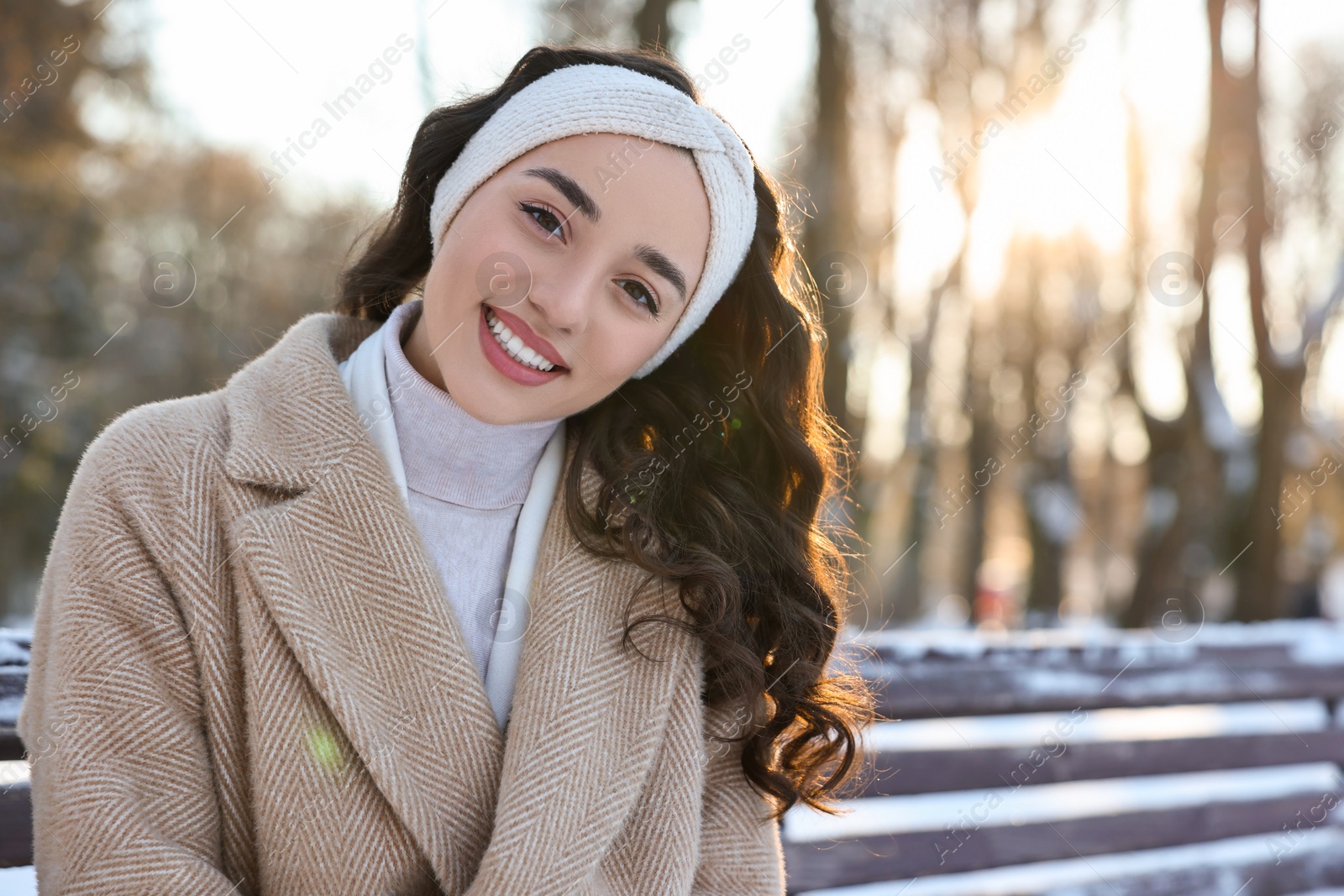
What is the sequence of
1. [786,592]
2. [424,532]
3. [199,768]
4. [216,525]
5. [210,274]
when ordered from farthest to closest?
[210,274] < [786,592] < [424,532] < [216,525] < [199,768]

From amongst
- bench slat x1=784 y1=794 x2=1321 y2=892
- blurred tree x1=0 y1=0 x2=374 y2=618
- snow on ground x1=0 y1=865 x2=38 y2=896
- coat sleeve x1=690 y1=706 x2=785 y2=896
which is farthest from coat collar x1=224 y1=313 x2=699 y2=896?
blurred tree x1=0 y1=0 x2=374 y2=618

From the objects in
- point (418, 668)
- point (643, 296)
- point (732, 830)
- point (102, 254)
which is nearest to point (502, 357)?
point (643, 296)

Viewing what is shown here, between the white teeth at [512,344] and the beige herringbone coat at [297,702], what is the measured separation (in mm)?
341

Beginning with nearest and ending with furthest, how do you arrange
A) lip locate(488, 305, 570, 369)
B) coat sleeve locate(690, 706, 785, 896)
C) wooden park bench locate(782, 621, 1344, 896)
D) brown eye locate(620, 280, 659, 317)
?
lip locate(488, 305, 570, 369), brown eye locate(620, 280, 659, 317), coat sleeve locate(690, 706, 785, 896), wooden park bench locate(782, 621, 1344, 896)

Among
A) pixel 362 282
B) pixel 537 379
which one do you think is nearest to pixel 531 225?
pixel 537 379

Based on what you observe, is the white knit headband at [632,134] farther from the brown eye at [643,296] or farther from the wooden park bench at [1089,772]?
the wooden park bench at [1089,772]

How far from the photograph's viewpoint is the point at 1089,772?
3.43 m

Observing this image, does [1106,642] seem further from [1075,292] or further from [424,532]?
[1075,292]

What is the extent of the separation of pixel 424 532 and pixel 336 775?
1.67ft

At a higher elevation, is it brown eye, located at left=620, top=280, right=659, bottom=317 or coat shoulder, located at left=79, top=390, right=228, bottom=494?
brown eye, located at left=620, top=280, right=659, bottom=317

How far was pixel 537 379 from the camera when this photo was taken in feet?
6.34

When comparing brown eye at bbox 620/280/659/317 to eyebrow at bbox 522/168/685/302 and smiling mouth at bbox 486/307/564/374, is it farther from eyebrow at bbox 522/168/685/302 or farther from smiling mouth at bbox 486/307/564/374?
smiling mouth at bbox 486/307/564/374

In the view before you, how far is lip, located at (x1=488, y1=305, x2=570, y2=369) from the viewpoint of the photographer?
188cm

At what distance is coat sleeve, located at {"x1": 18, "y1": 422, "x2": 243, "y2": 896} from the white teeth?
0.65 m
